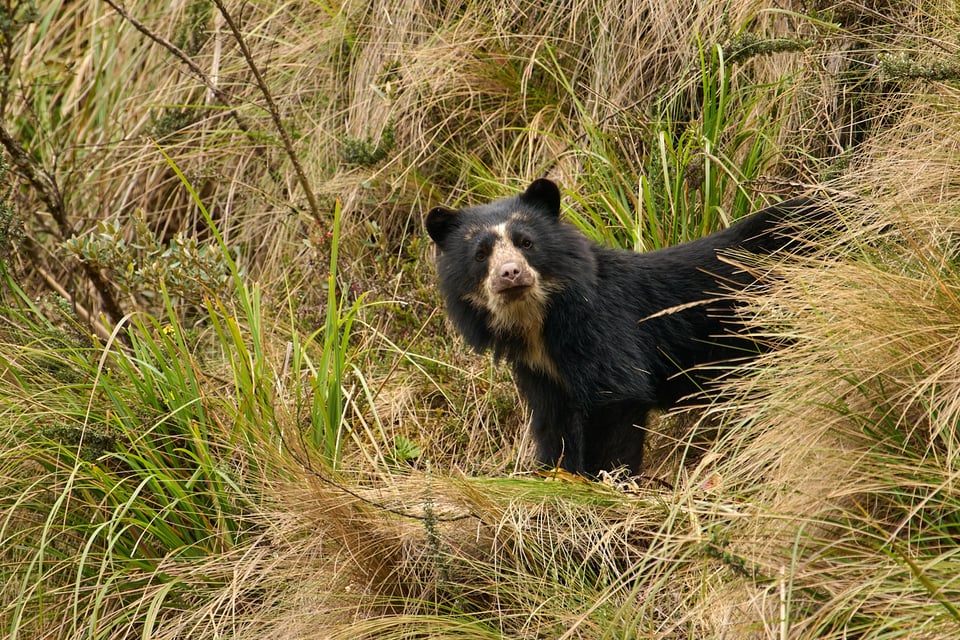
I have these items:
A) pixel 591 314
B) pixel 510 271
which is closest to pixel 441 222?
pixel 510 271

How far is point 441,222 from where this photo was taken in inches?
203

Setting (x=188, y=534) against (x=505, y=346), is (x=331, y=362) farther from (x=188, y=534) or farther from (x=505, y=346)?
(x=188, y=534)

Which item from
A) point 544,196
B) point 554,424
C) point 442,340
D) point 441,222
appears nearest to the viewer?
point 554,424

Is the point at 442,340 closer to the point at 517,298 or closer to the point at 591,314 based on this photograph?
the point at 517,298

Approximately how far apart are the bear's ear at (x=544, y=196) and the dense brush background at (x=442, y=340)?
1.82 feet

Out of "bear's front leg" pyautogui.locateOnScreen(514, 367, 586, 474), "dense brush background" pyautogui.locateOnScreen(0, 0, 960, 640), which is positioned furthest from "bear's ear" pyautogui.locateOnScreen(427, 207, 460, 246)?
"bear's front leg" pyautogui.locateOnScreen(514, 367, 586, 474)

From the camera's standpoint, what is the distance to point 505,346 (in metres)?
4.94

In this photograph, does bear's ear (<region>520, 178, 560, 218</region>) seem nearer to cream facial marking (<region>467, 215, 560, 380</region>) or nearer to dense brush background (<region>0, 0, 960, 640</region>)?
cream facial marking (<region>467, 215, 560, 380</region>)

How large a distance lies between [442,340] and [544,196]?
1.24m

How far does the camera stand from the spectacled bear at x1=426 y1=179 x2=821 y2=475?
4.69 meters

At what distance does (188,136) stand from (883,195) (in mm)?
4746

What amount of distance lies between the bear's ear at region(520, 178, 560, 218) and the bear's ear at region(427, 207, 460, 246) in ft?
1.11

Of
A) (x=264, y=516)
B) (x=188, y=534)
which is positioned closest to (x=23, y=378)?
(x=188, y=534)

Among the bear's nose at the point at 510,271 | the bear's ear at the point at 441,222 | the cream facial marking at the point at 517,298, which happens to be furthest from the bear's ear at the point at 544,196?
the bear's nose at the point at 510,271
